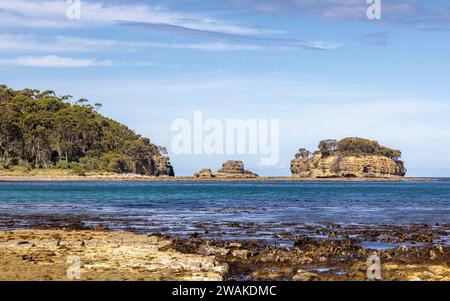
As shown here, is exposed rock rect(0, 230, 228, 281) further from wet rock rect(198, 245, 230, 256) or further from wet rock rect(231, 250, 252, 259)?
wet rock rect(231, 250, 252, 259)

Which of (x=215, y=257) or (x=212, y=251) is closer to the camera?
(x=215, y=257)

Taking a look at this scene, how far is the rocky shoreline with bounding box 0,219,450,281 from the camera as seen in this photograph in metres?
19.5

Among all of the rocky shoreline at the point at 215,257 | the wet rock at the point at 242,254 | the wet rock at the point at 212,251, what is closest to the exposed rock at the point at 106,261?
the rocky shoreline at the point at 215,257

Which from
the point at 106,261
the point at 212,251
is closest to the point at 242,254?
the point at 212,251

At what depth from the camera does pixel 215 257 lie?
23.4 m

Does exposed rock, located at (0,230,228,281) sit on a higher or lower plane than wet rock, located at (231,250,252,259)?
higher

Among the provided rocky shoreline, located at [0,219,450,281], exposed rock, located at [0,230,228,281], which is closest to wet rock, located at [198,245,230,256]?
rocky shoreline, located at [0,219,450,281]

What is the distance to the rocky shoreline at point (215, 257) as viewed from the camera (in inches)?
768

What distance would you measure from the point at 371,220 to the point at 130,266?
92.7 ft

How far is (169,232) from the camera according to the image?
Answer: 1366 inches

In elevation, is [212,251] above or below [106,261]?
below

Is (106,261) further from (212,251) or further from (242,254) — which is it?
(242,254)

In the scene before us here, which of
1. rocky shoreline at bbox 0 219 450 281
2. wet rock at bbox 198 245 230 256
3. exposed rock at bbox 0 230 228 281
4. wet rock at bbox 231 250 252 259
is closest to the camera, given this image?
exposed rock at bbox 0 230 228 281
